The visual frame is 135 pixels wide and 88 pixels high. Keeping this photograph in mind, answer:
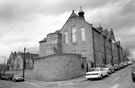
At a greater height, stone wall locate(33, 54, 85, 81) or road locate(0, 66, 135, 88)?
stone wall locate(33, 54, 85, 81)

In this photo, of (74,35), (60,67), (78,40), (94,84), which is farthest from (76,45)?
(94,84)

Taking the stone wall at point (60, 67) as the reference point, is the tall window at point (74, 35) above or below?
above

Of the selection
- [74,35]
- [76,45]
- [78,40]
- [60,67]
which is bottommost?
[60,67]

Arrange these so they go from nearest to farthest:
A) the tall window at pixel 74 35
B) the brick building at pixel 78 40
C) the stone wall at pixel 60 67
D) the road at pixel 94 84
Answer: the road at pixel 94 84, the stone wall at pixel 60 67, the brick building at pixel 78 40, the tall window at pixel 74 35

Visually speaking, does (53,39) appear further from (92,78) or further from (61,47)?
(92,78)

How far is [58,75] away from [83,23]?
580 inches

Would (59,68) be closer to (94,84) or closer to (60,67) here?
(60,67)

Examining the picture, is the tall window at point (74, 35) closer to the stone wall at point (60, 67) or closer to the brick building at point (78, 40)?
the brick building at point (78, 40)

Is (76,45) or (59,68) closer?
(59,68)

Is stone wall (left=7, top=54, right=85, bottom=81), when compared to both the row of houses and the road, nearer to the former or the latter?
the row of houses

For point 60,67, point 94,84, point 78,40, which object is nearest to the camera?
point 94,84

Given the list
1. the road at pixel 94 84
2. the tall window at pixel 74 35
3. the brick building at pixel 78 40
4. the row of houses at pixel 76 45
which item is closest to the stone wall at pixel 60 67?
the row of houses at pixel 76 45

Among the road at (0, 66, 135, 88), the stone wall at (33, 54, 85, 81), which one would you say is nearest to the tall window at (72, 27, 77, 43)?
the stone wall at (33, 54, 85, 81)

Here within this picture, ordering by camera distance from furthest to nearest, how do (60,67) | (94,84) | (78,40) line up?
(78,40) < (60,67) < (94,84)
